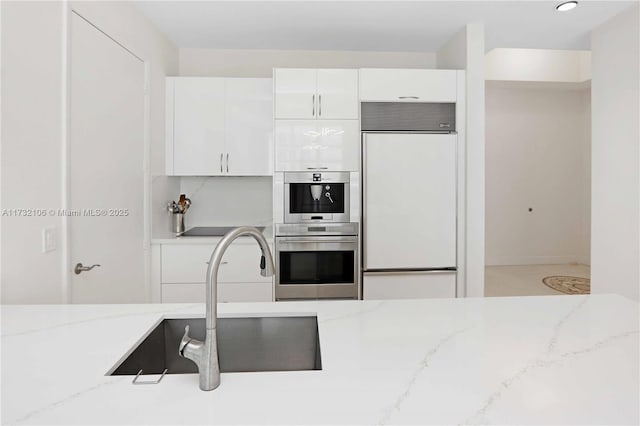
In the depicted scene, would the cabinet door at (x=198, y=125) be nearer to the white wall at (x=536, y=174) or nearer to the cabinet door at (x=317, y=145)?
the cabinet door at (x=317, y=145)

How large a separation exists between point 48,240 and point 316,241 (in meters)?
1.73

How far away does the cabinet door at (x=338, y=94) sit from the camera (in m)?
2.98

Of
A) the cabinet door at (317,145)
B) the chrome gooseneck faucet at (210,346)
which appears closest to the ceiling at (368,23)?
the cabinet door at (317,145)

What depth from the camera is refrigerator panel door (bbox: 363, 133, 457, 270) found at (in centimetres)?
298

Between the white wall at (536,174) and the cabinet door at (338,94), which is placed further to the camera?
the white wall at (536,174)

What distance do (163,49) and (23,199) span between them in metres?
2.00

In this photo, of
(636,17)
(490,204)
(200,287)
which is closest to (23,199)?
(200,287)

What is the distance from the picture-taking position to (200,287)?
297 cm

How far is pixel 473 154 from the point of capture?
301 centimetres

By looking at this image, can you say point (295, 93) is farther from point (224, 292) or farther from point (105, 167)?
point (224, 292)

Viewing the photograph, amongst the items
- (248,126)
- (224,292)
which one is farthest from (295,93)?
(224,292)

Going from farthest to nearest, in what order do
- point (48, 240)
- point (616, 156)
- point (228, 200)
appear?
point (228, 200) → point (616, 156) → point (48, 240)

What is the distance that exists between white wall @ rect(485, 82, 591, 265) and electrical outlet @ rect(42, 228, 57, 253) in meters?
5.42

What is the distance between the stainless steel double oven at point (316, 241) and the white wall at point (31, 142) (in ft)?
4.97
